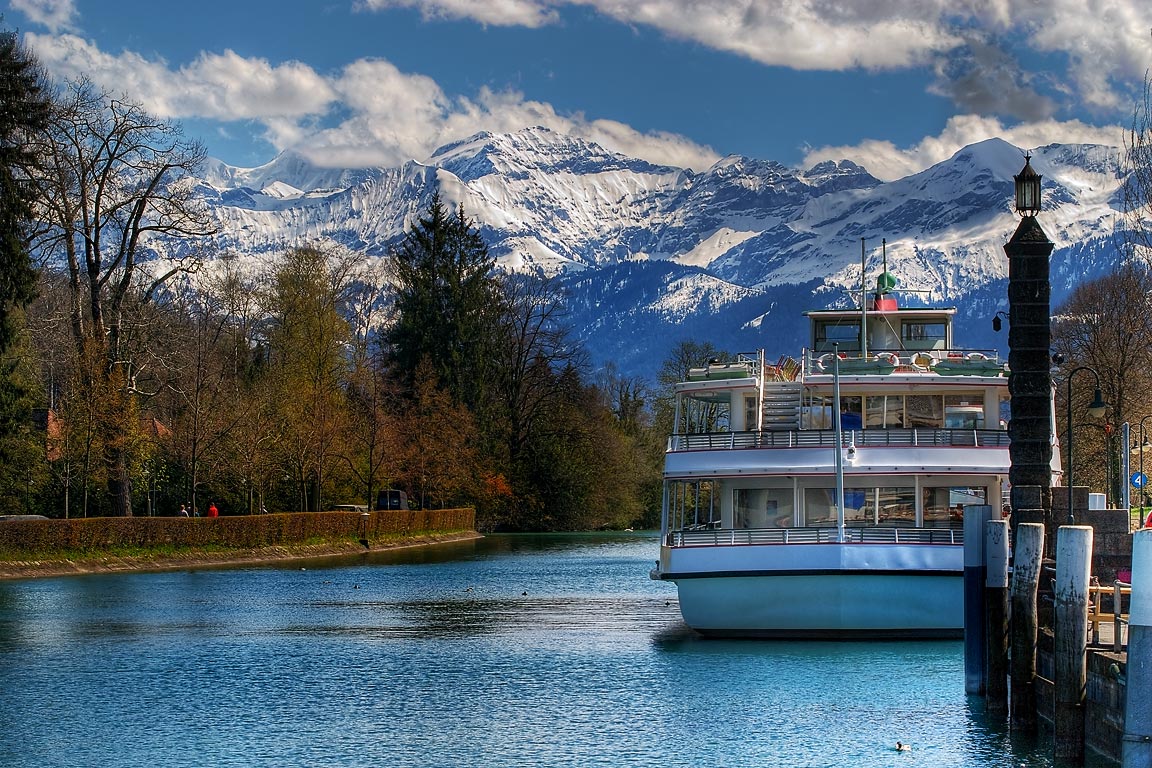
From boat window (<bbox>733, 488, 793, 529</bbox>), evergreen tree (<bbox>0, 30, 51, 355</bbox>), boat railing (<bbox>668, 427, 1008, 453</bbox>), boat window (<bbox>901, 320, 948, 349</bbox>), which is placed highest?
A: evergreen tree (<bbox>0, 30, 51, 355</bbox>)

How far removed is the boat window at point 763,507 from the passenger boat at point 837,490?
0.10ft

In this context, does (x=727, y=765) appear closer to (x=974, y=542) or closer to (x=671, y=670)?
(x=974, y=542)

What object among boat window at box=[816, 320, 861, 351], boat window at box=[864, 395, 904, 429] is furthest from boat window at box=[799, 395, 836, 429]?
boat window at box=[816, 320, 861, 351]

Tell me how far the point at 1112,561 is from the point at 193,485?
43788 millimetres

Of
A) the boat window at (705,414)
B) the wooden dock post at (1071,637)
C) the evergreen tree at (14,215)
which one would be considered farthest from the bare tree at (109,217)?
the wooden dock post at (1071,637)

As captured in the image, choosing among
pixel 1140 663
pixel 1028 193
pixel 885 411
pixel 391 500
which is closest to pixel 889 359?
pixel 885 411

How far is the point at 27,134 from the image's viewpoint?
53.0m

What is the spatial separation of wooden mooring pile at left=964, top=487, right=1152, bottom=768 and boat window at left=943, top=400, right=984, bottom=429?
7832 mm

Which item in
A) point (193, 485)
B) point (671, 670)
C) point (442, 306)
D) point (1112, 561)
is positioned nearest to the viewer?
point (1112, 561)

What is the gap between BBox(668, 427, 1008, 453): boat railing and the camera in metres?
36.0

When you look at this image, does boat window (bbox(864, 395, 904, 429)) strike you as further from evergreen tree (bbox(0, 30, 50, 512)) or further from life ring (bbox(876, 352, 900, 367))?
evergreen tree (bbox(0, 30, 50, 512))

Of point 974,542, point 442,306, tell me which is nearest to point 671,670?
point 974,542

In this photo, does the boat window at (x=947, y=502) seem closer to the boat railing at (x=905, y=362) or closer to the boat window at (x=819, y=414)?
the boat railing at (x=905, y=362)

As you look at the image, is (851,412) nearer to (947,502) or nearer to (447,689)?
(947,502)
